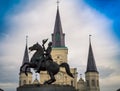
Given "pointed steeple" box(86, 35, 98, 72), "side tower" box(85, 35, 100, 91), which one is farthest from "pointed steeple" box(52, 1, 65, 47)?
"side tower" box(85, 35, 100, 91)

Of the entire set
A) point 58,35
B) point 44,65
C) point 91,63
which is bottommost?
point 44,65

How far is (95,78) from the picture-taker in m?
93.1

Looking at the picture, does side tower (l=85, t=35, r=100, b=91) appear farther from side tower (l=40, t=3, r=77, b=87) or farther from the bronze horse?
the bronze horse

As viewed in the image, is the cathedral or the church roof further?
the church roof

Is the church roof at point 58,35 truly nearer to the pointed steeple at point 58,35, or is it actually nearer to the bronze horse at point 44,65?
the pointed steeple at point 58,35

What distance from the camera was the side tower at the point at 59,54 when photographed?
295 ft

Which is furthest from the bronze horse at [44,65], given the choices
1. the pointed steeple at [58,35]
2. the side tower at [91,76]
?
the pointed steeple at [58,35]

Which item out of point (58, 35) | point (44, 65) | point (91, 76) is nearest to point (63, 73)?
point (91, 76)

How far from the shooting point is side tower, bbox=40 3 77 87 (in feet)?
295

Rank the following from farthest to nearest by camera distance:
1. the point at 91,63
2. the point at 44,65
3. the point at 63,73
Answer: the point at 91,63 → the point at 63,73 → the point at 44,65

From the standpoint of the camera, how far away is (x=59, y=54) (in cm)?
9194

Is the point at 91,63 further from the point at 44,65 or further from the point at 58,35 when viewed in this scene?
the point at 44,65

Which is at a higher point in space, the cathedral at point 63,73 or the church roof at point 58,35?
the church roof at point 58,35

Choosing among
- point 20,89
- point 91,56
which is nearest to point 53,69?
point 20,89
